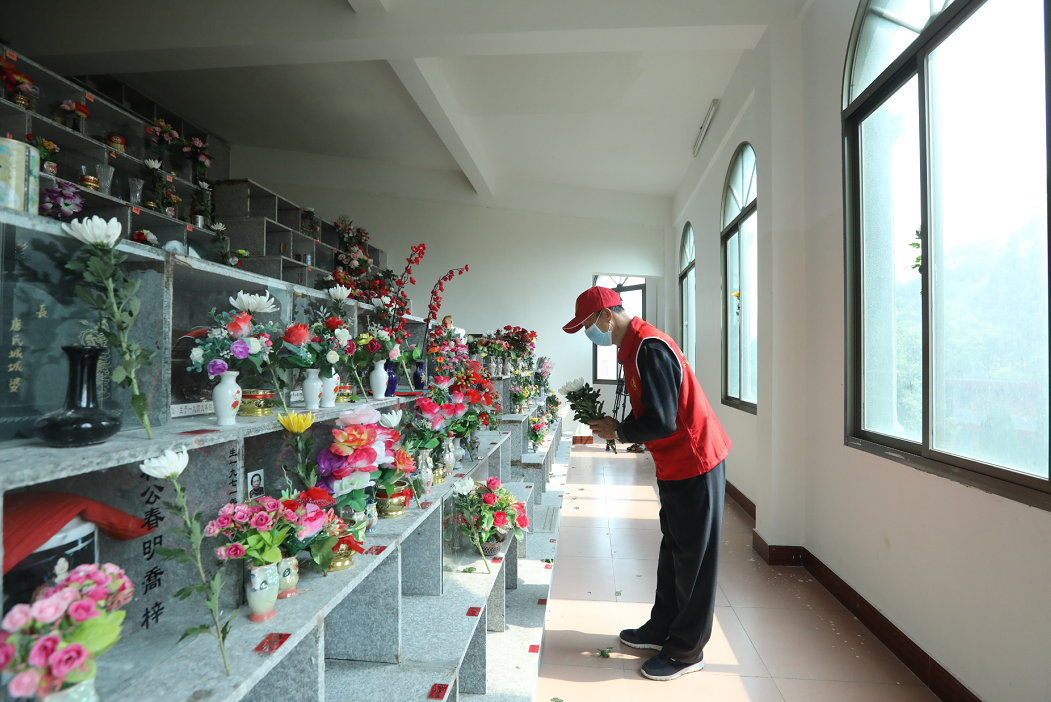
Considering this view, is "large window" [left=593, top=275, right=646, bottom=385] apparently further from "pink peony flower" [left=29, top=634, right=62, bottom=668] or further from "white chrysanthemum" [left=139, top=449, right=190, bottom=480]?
"pink peony flower" [left=29, top=634, right=62, bottom=668]

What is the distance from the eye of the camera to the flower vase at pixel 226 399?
50.6 inches

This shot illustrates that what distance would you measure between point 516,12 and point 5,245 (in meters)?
3.96

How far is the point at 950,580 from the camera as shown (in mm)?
2270

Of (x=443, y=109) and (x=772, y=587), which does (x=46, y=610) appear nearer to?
(x=772, y=587)

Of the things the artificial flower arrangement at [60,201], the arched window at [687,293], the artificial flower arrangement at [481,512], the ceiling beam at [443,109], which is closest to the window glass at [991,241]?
the artificial flower arrangement at [481,512]

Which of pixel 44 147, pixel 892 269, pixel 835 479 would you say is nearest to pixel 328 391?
pixel 892 269

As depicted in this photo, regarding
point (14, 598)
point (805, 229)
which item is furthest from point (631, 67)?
point (14, 598)

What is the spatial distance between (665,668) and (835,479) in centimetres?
161

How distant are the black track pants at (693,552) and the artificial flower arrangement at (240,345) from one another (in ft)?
5.45

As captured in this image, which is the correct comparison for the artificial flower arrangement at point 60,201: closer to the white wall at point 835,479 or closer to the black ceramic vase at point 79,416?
the black ceramic vase at point 79,416

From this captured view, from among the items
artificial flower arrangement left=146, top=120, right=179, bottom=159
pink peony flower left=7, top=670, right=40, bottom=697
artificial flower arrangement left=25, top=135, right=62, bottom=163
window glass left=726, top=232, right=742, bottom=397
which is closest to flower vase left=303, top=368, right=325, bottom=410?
pink peony flower left=7, top=670, right=40, bottom=697

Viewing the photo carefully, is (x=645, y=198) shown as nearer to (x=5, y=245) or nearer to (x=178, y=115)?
(x=178, y=115)

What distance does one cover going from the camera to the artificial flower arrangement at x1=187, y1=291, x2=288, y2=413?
1339 millimetres

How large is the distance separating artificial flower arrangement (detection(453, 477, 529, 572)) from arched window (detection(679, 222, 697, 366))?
6336 millimetres
